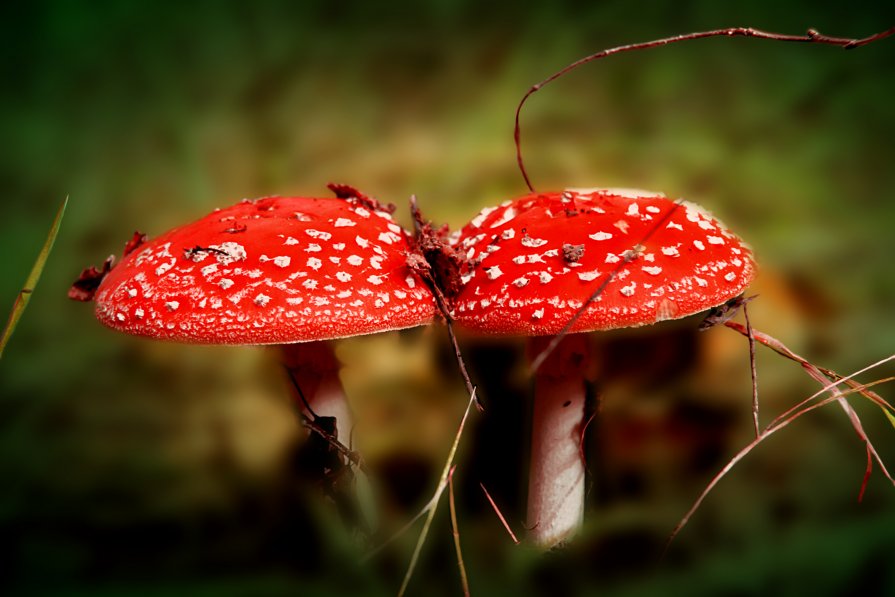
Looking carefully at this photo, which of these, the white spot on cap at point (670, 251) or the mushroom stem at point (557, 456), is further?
the mushroom stem at point (557, 456)

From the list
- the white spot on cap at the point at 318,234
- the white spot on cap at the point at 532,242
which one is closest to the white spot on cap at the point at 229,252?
the white spot on cap at the point at 318,234

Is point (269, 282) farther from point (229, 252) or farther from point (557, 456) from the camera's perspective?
point (557, 456)

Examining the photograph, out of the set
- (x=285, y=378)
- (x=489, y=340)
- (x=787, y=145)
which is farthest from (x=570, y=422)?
(x=787, y=145)

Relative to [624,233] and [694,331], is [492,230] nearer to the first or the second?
[624,233]

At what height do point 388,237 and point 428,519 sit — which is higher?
point 388,237

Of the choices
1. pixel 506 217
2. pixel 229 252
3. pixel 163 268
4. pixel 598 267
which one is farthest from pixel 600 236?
pixel 163 268

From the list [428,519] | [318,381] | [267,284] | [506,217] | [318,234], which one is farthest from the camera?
[318,381]

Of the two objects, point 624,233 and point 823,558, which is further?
point 624,233

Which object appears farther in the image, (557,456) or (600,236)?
(557,456)

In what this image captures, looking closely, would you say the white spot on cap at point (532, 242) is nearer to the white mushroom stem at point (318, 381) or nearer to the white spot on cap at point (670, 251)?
the white spot on cap at point (670, 251)
